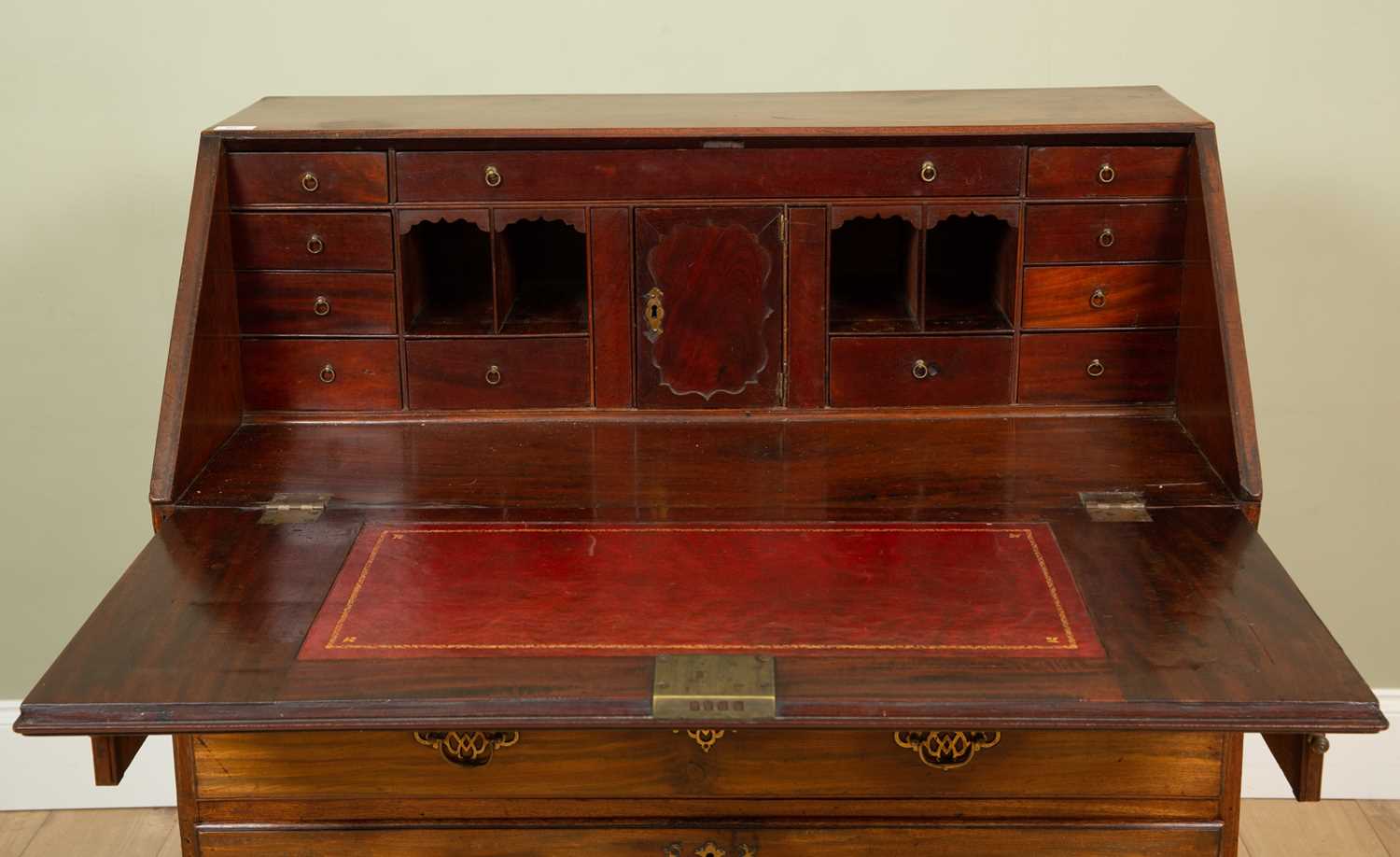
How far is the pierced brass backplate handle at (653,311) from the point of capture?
2.49 m

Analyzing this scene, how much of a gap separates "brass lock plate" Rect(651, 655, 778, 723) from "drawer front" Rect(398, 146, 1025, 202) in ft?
2.85

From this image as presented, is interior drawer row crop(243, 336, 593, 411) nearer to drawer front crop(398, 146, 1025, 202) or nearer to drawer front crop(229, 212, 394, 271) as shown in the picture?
drawer front crop(229, 212, 394, 271)

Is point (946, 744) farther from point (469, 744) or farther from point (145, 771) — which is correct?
point (145, 771)

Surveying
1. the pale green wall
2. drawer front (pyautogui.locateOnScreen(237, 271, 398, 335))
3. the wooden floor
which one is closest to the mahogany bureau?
drawer front (pyautogui.locateOnScreen(237, 271, 398, 335))

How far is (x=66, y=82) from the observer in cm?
311

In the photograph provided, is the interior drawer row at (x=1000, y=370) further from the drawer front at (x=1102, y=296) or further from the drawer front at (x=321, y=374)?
the drawer front at (x=321, y=374)

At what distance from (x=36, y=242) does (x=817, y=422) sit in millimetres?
1681

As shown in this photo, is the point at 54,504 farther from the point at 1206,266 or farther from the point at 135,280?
the point at 1206,266

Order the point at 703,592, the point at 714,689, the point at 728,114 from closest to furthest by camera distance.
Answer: the point at 714,689
the point at 703,592
the point at 728,114

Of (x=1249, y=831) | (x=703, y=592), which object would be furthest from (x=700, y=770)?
(x=1249, y=831)

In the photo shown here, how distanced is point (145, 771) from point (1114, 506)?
88.7 inches

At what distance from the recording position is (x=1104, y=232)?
2475mm


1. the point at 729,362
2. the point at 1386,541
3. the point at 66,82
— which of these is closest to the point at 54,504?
the point at 66,82

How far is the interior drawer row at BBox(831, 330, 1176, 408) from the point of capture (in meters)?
2.52
